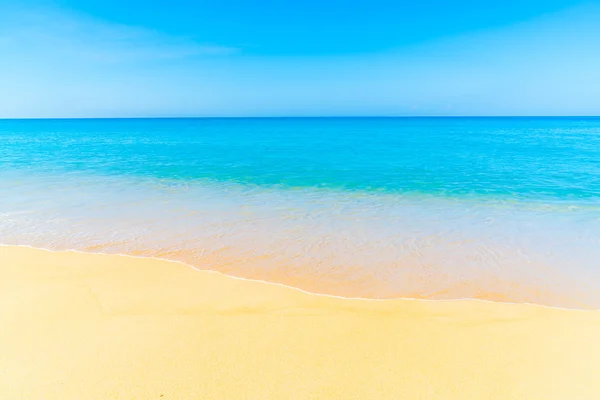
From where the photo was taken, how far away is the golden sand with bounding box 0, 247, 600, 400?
9.11 ft

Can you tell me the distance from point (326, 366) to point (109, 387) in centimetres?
188

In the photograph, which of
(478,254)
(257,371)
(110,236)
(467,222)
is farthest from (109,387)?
(467,222)

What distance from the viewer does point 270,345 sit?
327 centimetres

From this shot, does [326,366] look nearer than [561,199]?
Yes

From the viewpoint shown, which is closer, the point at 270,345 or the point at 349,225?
the point at 270,345

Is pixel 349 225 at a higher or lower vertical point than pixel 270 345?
higher

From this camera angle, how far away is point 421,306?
4.12 m

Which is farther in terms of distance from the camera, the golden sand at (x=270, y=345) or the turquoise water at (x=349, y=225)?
the turquoise water at (x=349, y=225)

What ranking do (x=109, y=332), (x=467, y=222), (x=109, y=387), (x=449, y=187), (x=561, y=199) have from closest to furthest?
1. (x=109, y=387)
2. (x=109, y=332)
3. (x=467, y=222)
4. (x=561, y=199)
5. (x=449, y=187)

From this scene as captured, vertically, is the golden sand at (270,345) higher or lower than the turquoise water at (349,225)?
lower

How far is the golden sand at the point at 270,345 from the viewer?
9.11 ft

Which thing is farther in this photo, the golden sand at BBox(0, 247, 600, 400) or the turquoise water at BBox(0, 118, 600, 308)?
the turquoise water at BBox(0, 118, 600, 308)

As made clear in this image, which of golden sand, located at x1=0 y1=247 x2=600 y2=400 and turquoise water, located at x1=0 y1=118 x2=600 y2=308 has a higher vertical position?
turquoise water, located at x1=0 y1=118 x2=600 y2=308

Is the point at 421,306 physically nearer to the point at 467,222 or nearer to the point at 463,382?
the point at 463,382
